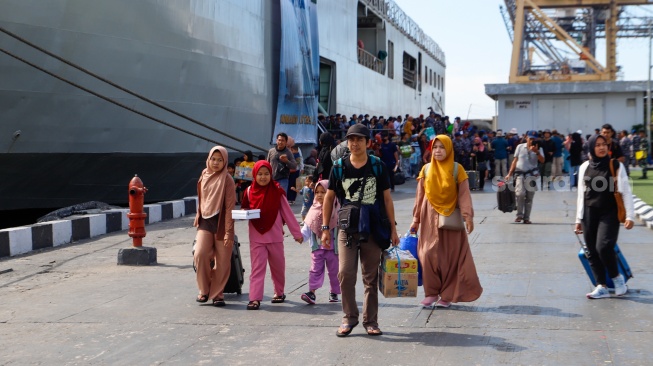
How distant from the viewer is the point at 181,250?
12.0 metres

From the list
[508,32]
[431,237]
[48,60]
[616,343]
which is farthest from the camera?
[508,32]

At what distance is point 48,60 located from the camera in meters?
16.3

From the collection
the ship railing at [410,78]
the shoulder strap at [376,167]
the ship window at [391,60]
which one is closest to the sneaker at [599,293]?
the shoulder strap at [376,167]

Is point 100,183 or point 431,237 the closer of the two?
point 431,237

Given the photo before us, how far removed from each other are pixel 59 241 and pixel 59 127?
14.6 feet

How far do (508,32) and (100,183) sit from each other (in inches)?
1755

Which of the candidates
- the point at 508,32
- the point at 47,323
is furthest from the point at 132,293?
the point at 508,32

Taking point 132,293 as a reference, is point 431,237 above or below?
above

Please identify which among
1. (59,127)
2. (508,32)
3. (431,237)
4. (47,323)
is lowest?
(47,323)

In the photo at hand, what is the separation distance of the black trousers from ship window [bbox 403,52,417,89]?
44956 millimetres

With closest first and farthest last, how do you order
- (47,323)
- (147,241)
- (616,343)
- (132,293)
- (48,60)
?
1. (616,343)
2. (47,323)
3. (132,293)
4. (147,241)
5. (48,60)

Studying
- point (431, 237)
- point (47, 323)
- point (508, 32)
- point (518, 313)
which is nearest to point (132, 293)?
point (47, 323)

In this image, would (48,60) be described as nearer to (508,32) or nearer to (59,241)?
(59,241)

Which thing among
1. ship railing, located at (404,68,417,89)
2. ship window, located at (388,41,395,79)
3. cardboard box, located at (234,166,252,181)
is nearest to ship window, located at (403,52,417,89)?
ship railing, located at (404,68,417,89)
